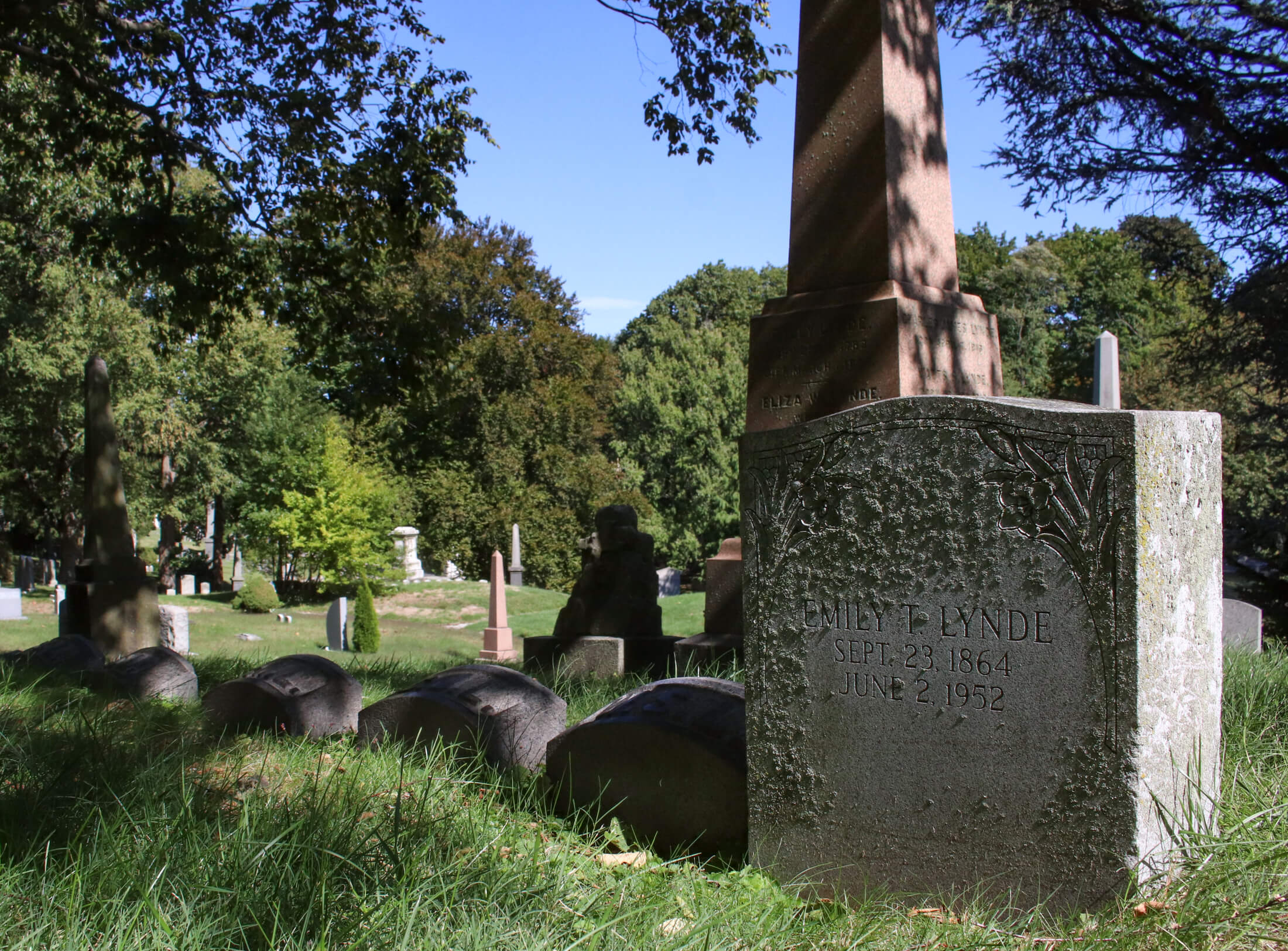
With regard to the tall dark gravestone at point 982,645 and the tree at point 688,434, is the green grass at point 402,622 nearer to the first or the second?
the tree at point 688,434

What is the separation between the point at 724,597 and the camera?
338 inches

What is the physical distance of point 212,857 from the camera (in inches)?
103

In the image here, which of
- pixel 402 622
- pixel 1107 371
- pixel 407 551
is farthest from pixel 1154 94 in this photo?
pixel 407 551

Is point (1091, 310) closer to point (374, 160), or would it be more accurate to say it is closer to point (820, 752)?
point (374, 160)

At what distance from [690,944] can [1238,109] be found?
12.8 metres

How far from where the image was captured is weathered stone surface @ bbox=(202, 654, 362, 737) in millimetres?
4812

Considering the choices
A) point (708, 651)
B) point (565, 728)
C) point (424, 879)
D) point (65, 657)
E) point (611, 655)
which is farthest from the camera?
point (611, 655)

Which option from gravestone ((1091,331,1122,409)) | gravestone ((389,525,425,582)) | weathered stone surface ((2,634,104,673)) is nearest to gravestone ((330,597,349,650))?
gravestone ((389,525,425,582))

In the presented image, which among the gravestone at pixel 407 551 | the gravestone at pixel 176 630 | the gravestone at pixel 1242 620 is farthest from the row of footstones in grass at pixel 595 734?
the gravestone at pixel 407 551

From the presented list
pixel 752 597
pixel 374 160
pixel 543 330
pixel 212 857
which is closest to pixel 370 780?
pixel 212 857

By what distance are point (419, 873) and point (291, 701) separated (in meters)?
2.45

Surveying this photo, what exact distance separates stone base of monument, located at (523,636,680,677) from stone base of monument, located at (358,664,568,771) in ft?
13.6

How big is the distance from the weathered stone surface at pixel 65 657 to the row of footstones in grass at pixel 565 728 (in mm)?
394

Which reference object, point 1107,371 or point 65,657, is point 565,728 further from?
point 1107,371
